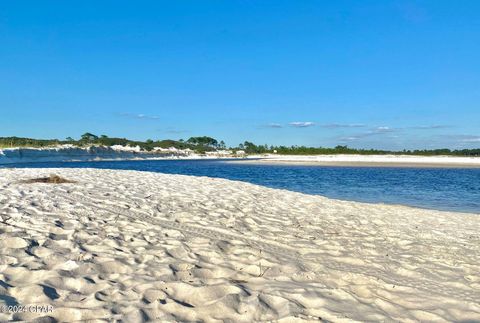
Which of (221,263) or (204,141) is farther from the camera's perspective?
(204,141)

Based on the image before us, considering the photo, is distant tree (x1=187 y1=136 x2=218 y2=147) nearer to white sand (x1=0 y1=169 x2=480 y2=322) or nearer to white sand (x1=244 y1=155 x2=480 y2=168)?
white sand (x1=244 y1=155 x2=480 y2=168)

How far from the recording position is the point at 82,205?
8.73 metres

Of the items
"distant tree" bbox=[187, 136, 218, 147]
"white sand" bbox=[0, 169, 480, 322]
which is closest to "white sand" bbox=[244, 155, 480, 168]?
"white sand" bbox=[0, 169, 480, 322]

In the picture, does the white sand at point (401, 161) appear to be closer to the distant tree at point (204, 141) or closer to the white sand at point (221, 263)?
the white sand at point (221, 263)

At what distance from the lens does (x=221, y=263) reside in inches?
218

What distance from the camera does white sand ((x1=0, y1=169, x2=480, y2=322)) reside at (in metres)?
4.04

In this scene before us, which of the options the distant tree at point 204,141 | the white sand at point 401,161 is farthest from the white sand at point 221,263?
the distant tree at point 204,141

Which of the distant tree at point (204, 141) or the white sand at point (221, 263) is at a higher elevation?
the distant tree at point (204, 141)

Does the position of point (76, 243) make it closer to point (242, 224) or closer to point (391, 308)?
point (242, 224)

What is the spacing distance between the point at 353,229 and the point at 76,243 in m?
6.06

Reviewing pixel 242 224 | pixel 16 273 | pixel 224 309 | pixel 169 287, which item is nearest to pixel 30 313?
pixel 16 273

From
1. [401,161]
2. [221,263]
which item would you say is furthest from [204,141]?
[221,263]

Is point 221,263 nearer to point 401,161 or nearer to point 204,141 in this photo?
point 401,161

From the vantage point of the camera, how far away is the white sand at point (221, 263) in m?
4.04
